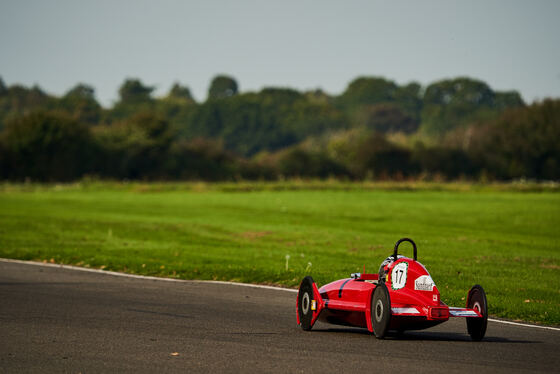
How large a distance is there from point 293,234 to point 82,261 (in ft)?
32.5

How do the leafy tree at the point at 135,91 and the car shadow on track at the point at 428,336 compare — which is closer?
the car shadow on track at the point at 428,336

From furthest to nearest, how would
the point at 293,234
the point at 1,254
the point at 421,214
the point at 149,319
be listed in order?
the point at 421,214 → the point at 293,234 → the point at 1,254 → the point at 149,319

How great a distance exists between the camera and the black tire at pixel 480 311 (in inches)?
390

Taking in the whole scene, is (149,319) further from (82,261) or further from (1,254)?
(1,254)

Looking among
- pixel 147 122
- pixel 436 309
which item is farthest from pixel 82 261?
pixel 147 122

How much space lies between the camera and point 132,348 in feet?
30.3

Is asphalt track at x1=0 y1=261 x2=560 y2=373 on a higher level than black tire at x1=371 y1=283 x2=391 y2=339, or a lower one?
lower

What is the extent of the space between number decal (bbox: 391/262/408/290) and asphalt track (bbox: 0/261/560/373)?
75 centimetres

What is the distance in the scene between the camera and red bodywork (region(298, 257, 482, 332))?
9523mm

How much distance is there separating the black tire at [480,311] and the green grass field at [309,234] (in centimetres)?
297

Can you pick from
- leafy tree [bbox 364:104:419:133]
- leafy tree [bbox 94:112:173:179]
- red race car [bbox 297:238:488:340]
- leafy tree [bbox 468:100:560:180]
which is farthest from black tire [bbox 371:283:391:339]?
leafy tree [bbox 364:104:419:133]

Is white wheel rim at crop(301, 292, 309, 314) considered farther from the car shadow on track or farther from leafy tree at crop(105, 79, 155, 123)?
leafy tree at crop(105, 79, 155, 123)

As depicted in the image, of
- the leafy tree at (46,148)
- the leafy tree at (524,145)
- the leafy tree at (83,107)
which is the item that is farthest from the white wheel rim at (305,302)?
the leafy tree at (83,107)

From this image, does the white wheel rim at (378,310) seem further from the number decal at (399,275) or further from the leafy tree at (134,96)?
the leafy tree at (134,96)
